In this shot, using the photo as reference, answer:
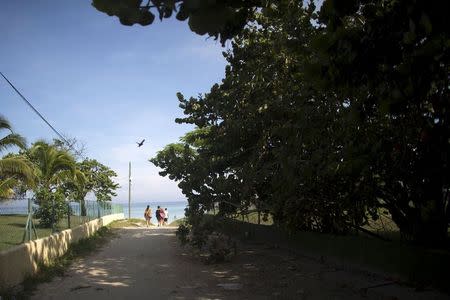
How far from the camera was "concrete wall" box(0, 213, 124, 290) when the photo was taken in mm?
8148

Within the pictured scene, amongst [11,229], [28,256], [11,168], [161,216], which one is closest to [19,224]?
[11,229]

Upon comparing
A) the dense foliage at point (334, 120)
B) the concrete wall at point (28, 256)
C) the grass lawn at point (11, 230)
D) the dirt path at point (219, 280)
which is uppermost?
the dense foliage at point (334, 120)

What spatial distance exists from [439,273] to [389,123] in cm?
248

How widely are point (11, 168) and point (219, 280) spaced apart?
10.9 metres

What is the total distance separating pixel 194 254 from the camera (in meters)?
13.3

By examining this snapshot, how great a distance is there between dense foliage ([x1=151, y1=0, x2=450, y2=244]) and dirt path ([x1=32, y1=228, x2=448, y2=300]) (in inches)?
44.7

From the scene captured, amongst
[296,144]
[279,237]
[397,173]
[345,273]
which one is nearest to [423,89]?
[397,173]

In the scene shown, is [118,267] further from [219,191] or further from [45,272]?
[219,191]

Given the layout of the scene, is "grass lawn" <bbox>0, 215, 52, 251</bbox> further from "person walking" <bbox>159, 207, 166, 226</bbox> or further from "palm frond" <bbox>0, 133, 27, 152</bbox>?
"person walking" <bbox>159, 207, 166, 226</bbox>

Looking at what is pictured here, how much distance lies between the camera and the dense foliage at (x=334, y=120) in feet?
13.1

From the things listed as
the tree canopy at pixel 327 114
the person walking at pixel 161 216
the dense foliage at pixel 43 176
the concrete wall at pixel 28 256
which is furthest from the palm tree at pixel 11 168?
the person walking at pixel 161 216

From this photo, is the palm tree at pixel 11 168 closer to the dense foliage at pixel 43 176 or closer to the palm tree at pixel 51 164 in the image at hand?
the dense foliage at pixel 43 176

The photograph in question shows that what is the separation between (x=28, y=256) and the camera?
9.54 meters

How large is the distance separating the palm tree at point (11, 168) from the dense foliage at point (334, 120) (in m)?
5.58
